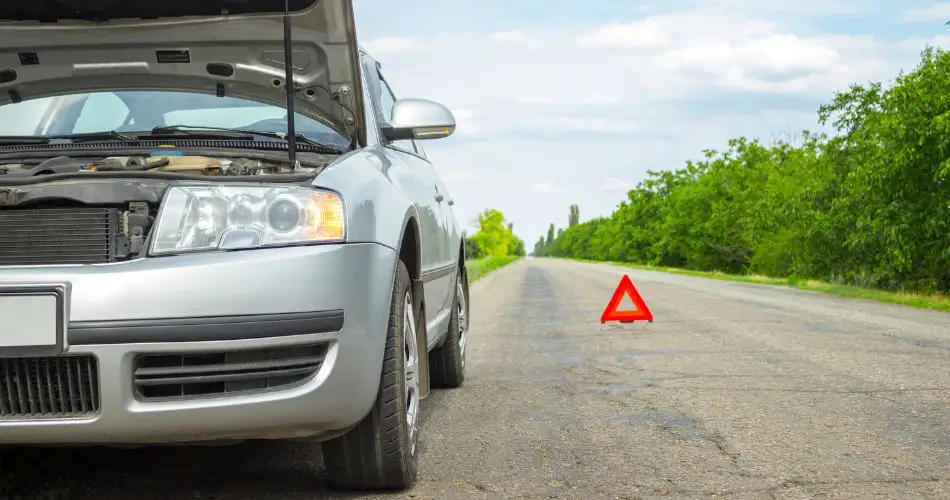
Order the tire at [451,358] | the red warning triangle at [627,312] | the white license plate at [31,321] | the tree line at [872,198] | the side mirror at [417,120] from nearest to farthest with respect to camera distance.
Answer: the white license plate at [31,321]
the side mirror at [417,120]
the tire at [451,358]
the red warning triangle at [627,312]
the tree line at [872,198]

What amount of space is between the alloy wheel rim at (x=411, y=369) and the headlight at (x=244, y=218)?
74 centimetres

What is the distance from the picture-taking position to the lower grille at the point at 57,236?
2.68 meters

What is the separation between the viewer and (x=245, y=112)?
4148mm

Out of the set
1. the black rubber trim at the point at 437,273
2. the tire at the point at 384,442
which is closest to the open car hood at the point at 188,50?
the black rubber trim at the point at 437,273

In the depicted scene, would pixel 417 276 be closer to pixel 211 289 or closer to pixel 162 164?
pixel 162 164

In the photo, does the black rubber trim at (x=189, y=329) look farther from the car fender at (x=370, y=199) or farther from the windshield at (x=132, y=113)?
the windshield at (x=132, y=113)

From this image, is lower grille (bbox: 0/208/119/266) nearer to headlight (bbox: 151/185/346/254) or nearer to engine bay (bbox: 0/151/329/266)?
engine bay (bbox: 0/151/329/266)

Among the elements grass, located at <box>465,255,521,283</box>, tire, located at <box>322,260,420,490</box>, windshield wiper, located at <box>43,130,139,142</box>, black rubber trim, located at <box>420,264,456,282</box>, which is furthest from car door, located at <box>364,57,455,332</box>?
grass, located at <box>465,255,521,283</box>

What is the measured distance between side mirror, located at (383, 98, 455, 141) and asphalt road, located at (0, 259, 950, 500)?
1386 millimetres

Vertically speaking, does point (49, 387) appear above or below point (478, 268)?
above

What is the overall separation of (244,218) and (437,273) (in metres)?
2.03

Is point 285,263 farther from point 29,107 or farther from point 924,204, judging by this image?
point 924,204

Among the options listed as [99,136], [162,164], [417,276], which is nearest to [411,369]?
[417,276]

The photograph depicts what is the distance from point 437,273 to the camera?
477 centimetres
